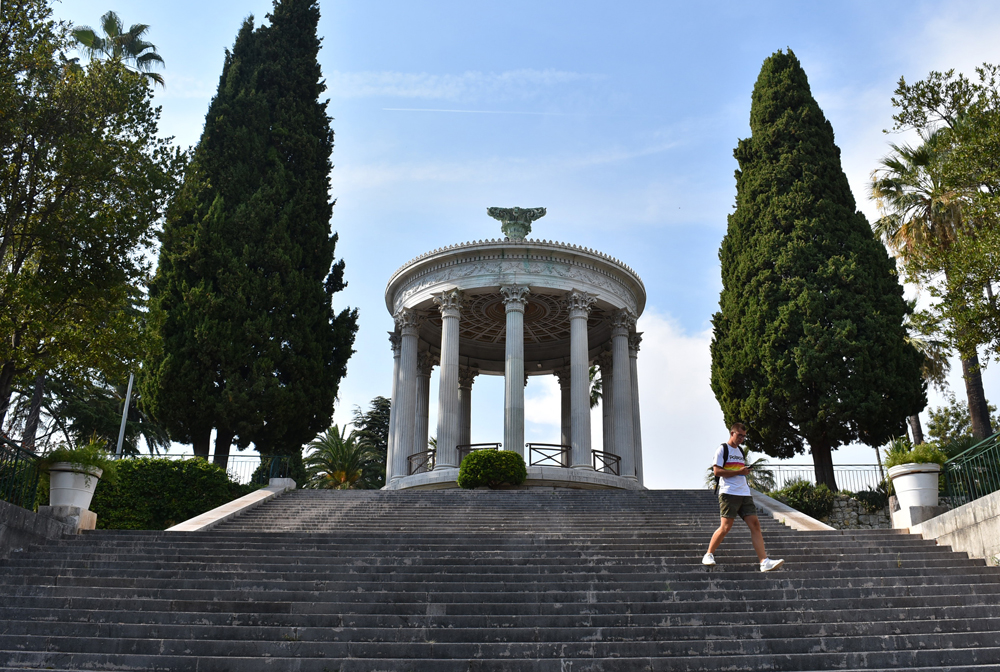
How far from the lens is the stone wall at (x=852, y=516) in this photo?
21.8 metres

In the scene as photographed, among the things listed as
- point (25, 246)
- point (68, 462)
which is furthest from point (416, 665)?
point (25, 246)

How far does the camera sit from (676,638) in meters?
8.73

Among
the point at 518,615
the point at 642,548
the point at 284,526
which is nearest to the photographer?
the point at 518,615

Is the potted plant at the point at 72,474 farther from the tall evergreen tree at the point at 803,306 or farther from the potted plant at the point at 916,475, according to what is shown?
the tall evergreen tree at the point at 803,306

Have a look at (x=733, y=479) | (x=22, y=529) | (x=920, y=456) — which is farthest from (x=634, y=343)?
(x=22, y=529)

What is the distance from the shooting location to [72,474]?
14.4 metres

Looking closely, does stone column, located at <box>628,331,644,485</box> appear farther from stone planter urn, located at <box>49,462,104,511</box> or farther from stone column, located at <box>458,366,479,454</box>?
stone planter urn, located at <box>49,462,104,511</box>

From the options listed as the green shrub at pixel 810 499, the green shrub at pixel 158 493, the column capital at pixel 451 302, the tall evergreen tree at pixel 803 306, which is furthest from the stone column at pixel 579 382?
the green shrub at pixel 158 493

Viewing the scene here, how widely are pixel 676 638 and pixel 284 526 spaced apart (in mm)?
10665

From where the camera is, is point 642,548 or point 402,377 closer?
point 642,548

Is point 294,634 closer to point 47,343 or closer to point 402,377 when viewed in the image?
point 47,343

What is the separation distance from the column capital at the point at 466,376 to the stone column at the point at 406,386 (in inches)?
234

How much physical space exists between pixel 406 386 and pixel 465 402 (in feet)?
23.2

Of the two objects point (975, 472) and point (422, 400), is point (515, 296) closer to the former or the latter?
point (422, 400)
